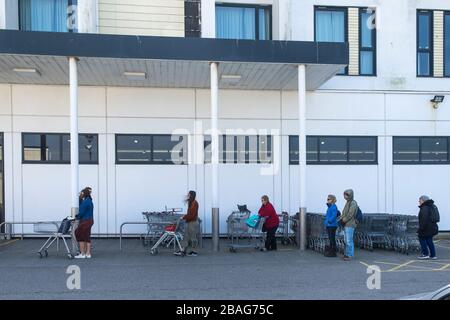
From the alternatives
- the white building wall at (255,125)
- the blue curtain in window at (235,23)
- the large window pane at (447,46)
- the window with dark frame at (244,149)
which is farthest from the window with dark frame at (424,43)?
the window with dark frame at (244,149)

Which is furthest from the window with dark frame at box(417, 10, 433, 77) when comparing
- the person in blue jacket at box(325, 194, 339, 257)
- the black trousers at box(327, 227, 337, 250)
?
the black trousers at box(327, 227, 337, 250)

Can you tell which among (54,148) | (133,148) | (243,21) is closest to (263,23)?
(243,21)

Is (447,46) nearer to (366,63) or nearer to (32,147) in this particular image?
(366,63)

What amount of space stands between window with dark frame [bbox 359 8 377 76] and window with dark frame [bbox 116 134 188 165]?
6769 millimetres

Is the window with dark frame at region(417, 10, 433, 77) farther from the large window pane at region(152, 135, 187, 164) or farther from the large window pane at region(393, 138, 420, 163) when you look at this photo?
the large window pane at region(152, 135, 187, 164)

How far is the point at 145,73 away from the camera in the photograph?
41.9ft

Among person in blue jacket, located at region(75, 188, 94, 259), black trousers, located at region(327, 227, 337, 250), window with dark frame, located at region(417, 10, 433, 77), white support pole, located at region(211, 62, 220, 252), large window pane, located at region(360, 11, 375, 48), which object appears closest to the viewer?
person in blue jacket, located at region(75, 188, 94, 259)

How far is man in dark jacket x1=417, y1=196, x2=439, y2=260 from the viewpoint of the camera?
11.0 meters

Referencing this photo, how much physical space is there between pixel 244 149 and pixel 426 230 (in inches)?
242

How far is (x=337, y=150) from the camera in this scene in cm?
1523

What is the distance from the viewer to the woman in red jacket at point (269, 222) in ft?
39.3
